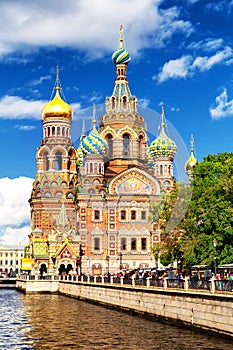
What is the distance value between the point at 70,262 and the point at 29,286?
21.4ft

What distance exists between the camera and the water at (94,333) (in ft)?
69.7

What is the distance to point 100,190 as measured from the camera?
68625mm

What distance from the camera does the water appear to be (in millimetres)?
21234

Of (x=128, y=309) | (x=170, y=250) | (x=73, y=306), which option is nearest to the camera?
(x=128, y=309)

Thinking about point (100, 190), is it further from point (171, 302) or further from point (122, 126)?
point (171, 302)

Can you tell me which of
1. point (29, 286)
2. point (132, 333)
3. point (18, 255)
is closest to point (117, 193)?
point (29, 286)

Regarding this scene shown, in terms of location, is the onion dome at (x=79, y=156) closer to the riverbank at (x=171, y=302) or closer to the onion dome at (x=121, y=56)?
the onion dome at (x=121, y=56)

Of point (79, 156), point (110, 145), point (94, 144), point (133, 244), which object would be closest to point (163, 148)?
point (110, 145)

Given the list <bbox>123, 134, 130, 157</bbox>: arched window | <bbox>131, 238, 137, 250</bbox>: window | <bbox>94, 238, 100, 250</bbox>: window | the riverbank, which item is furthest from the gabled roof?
the riverbank

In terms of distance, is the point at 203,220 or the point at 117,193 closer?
the point at 203,220

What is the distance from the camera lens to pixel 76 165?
252ft

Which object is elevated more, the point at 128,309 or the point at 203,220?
the point at 203,220

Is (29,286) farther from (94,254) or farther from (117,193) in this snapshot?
(117,193)

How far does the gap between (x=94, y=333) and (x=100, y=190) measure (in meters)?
44.4
